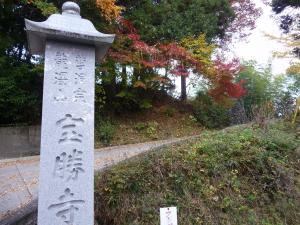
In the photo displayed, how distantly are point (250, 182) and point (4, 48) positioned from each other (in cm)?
901

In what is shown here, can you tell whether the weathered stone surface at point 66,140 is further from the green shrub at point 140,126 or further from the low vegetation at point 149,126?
the green shrub at point 140,126

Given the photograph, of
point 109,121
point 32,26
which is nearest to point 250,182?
point 32,26

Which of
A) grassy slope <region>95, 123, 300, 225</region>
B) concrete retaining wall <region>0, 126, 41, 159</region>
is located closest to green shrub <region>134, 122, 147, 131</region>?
concrete retaining wall <region>0, 126, 41, 159</region>

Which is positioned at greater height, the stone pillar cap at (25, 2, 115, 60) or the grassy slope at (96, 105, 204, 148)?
the grassy slope at (96, 105, 204, 148)

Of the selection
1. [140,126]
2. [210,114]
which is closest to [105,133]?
[140,126]

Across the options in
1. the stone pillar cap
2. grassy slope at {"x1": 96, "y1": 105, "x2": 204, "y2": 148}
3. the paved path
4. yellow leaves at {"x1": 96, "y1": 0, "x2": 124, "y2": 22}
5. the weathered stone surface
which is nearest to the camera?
the weathered stone surface

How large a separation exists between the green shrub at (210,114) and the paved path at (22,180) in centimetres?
347

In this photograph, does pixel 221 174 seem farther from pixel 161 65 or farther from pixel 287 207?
pixel 161 65

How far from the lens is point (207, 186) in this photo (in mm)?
5293

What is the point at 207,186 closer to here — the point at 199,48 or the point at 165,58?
the point at 165,58

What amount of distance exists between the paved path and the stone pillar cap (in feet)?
7.81

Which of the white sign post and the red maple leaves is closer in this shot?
the white sign post

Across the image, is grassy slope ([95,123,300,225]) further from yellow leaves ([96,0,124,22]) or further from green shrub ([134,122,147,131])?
green shrub ([134,122,147,131])

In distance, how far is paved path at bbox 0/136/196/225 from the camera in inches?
219
